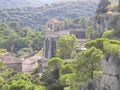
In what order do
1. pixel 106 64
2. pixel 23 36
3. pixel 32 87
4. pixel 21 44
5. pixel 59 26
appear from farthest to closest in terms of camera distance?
pixel 23 36 < pixel 21 44 < pixel 59 26 < pixel 32 87 < pixel 106 64

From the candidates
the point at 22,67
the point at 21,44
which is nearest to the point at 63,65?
the point at 22,67

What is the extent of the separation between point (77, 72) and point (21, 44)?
8415 cm

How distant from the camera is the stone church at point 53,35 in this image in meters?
97.8

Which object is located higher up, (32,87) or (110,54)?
(110,54)

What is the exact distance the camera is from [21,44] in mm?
133125

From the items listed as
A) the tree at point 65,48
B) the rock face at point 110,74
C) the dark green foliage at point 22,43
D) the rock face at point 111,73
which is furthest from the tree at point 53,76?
the dark green foliage at point 22,43

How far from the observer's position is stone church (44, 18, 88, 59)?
321 feet

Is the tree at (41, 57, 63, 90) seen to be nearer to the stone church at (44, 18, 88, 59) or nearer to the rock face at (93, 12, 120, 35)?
the rock face at (93, 12, 120, 35)

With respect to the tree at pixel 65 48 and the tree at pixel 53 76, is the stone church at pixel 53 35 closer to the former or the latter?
the tree at pixel 65 48

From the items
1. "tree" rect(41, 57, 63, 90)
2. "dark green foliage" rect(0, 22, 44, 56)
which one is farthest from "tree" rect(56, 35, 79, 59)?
"dark green foliage" rect(0, 22, 44, 56)

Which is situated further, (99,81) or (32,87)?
(32,87)

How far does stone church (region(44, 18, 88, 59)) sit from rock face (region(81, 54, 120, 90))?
4899 centimetres

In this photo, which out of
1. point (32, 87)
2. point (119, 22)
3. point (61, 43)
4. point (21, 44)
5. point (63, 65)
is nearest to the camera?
point (32, 87)

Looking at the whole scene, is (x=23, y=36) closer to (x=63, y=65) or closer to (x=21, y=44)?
(x=21, y=44)
